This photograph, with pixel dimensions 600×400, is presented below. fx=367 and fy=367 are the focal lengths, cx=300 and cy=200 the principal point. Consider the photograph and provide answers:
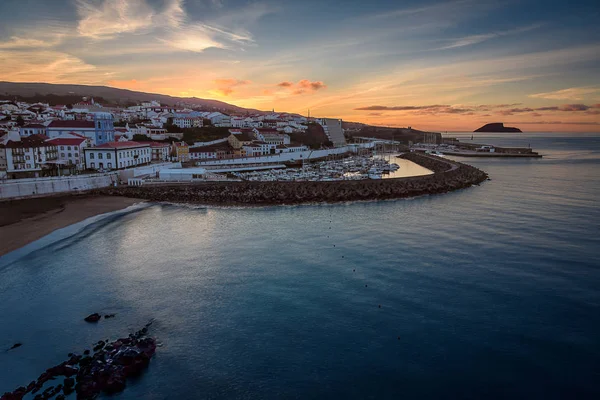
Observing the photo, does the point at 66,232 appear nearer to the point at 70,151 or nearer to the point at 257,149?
the point at 70,151

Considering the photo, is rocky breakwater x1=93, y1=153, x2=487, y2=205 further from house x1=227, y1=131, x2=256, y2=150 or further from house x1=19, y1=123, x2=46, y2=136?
house x1=227, y1=131, x2=256, y2=150

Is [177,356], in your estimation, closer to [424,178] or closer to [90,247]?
[90,247]

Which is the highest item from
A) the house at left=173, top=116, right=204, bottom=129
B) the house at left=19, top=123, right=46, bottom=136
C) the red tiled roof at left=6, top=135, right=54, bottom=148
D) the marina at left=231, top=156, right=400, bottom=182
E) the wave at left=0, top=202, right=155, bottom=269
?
the house at left=173, top=116, right=204, bottom=129

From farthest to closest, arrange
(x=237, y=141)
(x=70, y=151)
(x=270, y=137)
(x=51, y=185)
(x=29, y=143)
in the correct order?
(x=270, y=137) → (x=237, y=141) → (x=70, y=151) → (x=29, y=143) → (x=51, y=185)

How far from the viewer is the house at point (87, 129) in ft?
108

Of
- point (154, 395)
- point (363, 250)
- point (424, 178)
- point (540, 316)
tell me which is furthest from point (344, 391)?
point (424, 178)

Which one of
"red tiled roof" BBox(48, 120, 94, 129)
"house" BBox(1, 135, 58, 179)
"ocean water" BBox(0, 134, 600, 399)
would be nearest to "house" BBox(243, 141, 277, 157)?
"red tiled roof" BBox(48, 120, 94, 129)

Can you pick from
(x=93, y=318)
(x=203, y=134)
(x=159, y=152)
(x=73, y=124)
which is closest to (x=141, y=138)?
(x=159, y=152)

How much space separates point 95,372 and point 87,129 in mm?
31112

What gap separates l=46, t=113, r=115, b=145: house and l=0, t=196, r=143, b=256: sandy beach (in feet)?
37.8

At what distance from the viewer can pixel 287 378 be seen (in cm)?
754

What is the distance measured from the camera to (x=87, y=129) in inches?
1298

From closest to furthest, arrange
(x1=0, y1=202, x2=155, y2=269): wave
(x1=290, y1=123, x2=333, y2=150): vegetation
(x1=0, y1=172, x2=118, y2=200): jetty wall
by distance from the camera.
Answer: (x1=0, y1=202, x2=155, y2=269): wave
(x1=0, y1=172, x2=118, y2=200): jetty wall
(x1=290, y1=123, x2=333, y2=150): vegetation

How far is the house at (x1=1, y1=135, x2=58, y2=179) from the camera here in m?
24.9
